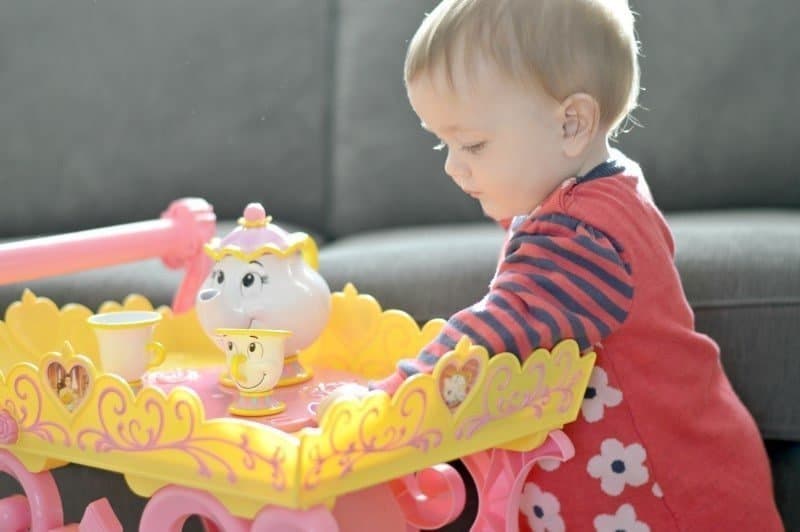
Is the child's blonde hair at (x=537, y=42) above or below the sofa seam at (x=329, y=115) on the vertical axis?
above

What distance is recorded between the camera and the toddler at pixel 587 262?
1047mm

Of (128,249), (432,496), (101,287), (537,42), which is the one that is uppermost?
(537,42)

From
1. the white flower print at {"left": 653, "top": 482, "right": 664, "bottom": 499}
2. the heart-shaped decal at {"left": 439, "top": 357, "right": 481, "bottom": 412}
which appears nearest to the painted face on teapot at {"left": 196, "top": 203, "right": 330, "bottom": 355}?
the heart-shaped decal at {"left": 439, "top": 357, "right": 481, "bottom": 412}

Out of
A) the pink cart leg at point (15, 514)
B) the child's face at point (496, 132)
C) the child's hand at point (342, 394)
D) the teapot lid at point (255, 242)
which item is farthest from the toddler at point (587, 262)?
the pink cart leg at point (15, 514)

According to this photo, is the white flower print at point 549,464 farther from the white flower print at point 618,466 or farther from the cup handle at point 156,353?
the cup handle at point 156,353

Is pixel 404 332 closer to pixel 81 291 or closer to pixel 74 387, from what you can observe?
pixel 74 387

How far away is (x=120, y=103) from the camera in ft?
6.91

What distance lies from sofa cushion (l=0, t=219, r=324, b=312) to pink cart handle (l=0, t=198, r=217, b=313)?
0.07 metres

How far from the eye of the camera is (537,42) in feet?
3.46

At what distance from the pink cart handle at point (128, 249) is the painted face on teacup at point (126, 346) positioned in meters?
0.17

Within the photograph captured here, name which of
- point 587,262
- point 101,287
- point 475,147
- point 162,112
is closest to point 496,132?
point 475,147

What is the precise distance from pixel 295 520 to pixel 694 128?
48.9 inches

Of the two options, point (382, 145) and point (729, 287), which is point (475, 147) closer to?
point (729, 287)

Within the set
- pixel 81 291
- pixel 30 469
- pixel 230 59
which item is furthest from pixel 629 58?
pixel 230 59
